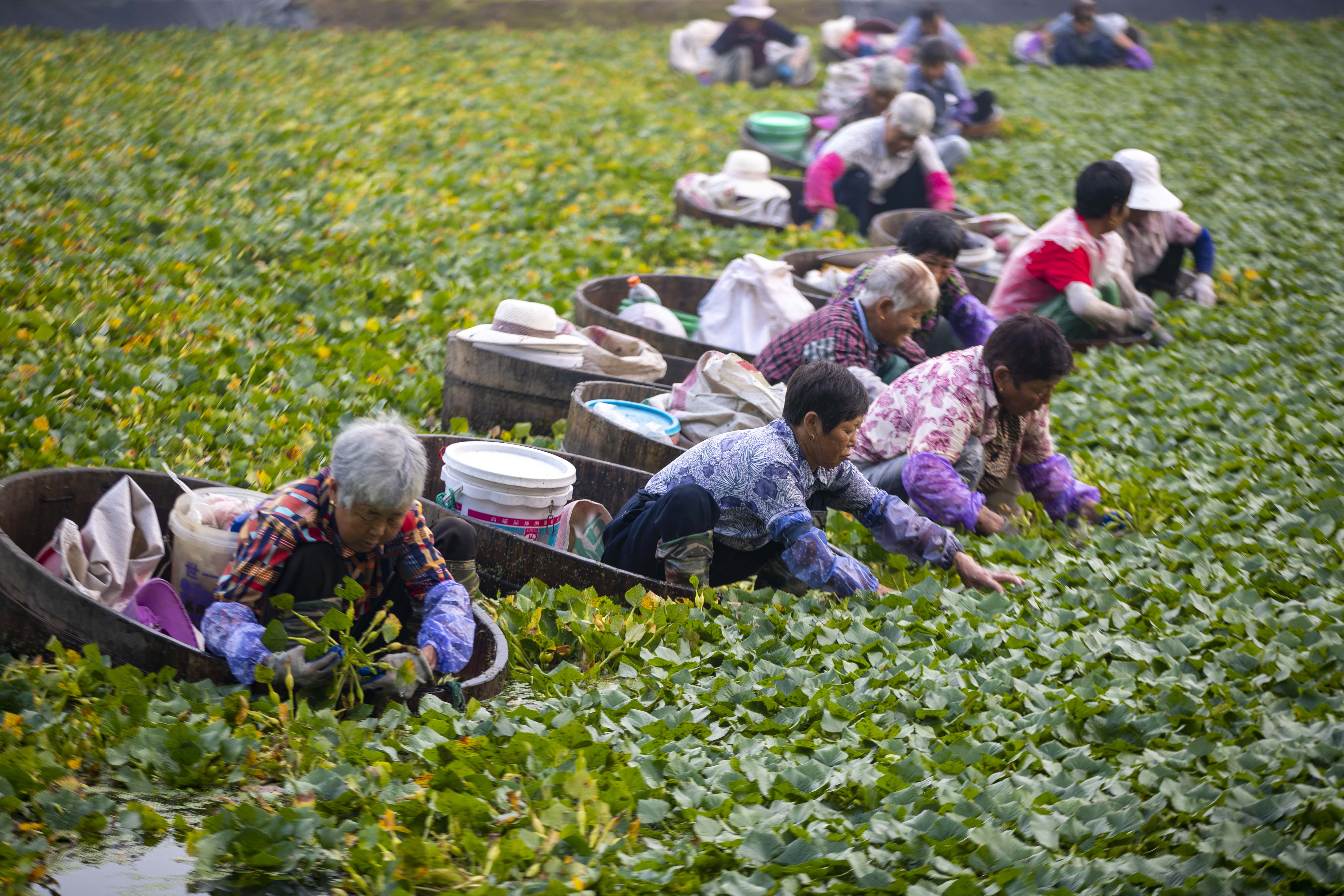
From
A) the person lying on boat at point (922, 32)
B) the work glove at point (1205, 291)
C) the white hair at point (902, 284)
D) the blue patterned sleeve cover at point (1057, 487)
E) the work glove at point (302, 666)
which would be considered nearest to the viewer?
the work glove at point (302, 666)

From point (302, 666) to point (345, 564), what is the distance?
1.04 ft

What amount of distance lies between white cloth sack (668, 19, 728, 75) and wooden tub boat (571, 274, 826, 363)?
8217 millimetres

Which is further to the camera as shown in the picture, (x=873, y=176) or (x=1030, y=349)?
(x=873, y=176)

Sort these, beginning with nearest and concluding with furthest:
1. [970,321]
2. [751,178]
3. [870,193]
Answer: [970,321] < [870,193] < [751,178]

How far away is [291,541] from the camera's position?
9.08ft

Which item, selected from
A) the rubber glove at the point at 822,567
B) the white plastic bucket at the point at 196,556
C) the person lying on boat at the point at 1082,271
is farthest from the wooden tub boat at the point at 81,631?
the person lying on boat at the point at 1082,271

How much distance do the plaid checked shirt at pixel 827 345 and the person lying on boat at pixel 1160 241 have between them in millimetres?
2610

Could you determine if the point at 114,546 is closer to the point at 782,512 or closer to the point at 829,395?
the point at 782,512

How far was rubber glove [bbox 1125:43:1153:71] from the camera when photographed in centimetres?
1540

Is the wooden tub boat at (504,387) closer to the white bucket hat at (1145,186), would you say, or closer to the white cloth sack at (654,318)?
the white cloth sack at (654,318)

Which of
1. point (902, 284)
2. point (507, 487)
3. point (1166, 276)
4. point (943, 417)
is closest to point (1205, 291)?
point (1166, 276)

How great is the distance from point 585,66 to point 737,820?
13.9 meters

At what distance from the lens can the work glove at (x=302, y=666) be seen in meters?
2.65

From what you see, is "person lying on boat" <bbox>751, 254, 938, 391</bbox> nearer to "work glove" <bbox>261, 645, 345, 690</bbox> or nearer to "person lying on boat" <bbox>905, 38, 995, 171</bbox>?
"work glove" <bbox>261, 645, 345, 690</bbox>
